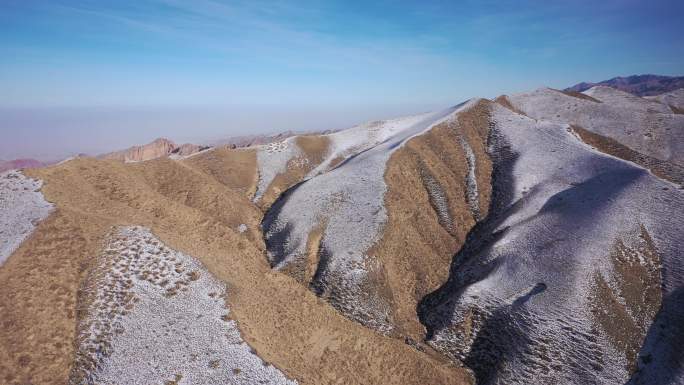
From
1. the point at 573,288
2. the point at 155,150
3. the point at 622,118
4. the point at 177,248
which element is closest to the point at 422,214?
the point at 573,288

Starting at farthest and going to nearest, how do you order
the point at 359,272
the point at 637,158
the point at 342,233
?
the point at 637,158, the point at 342,233, the point at 359,272

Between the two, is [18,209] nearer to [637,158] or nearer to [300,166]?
[300,166]

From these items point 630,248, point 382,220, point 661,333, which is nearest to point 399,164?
point 382,220

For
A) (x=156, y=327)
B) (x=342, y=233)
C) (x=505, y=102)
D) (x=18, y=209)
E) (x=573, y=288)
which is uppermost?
(x=505, y=102)

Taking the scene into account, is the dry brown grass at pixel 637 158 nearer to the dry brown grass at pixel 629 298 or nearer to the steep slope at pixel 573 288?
the steep slope at pixel 573 288

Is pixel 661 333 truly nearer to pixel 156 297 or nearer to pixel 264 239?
pixel 156 297

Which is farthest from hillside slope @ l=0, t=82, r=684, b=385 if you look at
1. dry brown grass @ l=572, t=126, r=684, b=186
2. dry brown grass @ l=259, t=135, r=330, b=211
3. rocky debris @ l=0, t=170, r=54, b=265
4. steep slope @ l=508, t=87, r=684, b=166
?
steep slope @ l=508, t=87, r=684, b=166

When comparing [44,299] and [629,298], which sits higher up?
[44,299]

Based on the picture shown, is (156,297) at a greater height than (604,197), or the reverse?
(604,197)
